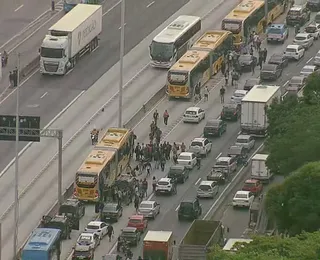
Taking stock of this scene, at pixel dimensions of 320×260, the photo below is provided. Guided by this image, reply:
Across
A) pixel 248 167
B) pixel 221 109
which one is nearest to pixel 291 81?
pixel 221 109

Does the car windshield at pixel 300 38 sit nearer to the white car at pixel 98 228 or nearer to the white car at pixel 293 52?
the white car at pixel 293 52

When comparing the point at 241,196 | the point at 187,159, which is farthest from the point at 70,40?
the point at 241,196

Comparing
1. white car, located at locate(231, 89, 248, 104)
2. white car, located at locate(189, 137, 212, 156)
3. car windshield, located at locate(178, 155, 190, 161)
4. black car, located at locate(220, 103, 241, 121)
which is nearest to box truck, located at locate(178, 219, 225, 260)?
car windshield, located at locate(178, 155, 190, 161)

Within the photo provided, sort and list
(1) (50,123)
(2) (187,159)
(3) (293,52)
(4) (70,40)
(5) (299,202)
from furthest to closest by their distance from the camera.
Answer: (3) (293,52), (4) (70,40), (1) (50,123), (2) (187,159), (5) (299,202)

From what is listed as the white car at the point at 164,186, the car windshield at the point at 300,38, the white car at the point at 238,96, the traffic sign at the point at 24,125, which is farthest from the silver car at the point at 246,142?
the car windshield at the point at 300,38

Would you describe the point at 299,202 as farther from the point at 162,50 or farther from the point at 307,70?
the point at 162,50

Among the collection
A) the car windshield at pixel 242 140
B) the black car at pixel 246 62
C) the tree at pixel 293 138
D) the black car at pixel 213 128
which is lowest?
the black car at pixel 246 62
